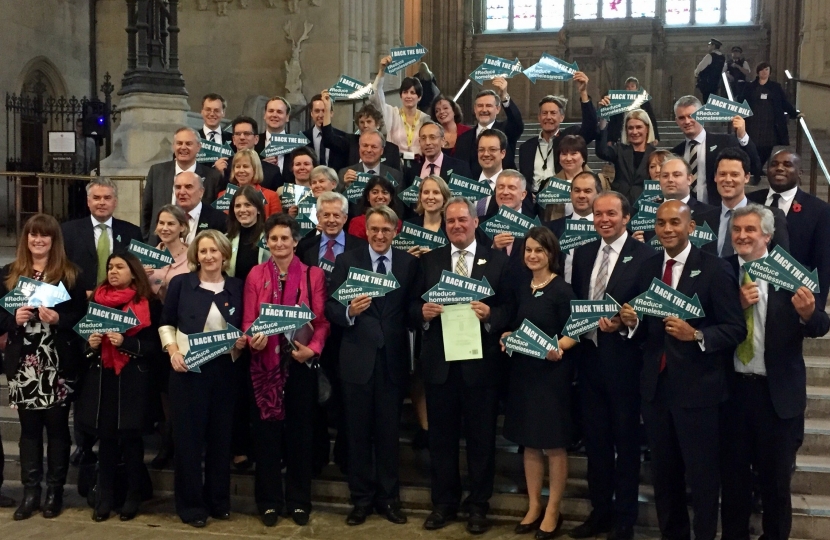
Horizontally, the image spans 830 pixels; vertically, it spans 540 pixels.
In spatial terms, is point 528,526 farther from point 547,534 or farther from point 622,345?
point 622,345

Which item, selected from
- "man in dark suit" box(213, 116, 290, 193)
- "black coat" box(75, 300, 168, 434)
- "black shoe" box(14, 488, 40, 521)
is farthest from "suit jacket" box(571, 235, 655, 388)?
"black shoe" box(14, 488, 40, 521)

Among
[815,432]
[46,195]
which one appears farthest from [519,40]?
[815,432]

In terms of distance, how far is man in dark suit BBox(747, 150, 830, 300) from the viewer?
Result: 558 centimetres

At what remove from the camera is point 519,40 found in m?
22.4

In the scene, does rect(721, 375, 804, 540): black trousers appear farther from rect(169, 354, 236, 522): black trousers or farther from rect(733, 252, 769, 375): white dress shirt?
rect(169, 354, 236, 522): black trousers

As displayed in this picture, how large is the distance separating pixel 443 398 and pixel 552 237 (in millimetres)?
1162

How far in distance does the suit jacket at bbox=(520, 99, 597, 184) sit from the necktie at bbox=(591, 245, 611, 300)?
62.8 inches

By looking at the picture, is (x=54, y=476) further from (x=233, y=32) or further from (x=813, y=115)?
(x=813, y=115)

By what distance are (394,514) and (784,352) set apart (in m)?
2.46

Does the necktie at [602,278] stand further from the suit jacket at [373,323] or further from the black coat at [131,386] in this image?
the black coat at [131,386]

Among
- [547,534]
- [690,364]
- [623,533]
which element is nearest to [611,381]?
[690,364]

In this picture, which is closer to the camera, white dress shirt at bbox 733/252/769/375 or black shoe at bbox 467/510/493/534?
white dress shirt at bbox 733/252/769/375

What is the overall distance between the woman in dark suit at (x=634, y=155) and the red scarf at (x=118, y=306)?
3.62m

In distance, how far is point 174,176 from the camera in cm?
674
